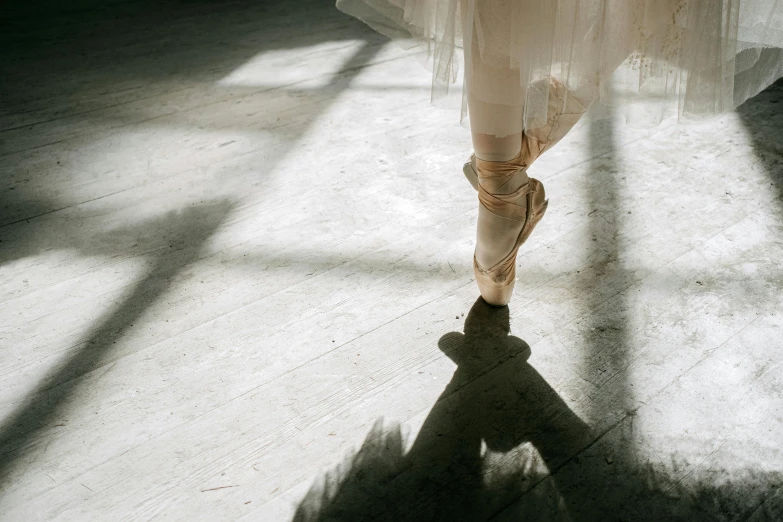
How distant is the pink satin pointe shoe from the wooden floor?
0.08 m

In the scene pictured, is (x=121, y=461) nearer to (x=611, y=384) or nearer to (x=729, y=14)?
(x=611, y=384)

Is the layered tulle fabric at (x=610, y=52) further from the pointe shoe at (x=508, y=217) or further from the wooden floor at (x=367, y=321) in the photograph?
the wooden floor at (x=367, y=321)

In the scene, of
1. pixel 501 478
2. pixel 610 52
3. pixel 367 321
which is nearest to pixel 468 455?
pixel 501 478

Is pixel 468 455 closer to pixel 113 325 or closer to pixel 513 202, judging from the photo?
pixel 513 202

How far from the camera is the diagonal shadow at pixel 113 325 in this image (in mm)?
1265

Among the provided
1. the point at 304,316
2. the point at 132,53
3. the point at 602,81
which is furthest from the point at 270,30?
the point at 602,81

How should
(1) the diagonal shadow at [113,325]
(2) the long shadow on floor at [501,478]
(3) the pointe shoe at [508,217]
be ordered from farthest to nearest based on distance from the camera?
1. (3) the pointe shoe at [508,217]
2. (1) the diagonal shadow at [113,325]
3. (2) the long shadow on floor at [501,478]

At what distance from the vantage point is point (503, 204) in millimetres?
1364

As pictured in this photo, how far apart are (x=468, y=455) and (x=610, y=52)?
0.70 meters

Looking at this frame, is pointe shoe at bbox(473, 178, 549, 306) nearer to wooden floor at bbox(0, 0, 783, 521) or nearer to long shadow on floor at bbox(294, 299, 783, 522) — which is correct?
wooden floor at bbox(0, 0, 783, 521)

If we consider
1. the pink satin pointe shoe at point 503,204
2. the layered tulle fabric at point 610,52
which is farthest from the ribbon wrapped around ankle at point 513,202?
the layered tulle fabric at point 610,52

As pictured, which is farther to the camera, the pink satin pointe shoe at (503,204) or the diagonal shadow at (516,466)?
the pink satin pointe shoe at (503,204)

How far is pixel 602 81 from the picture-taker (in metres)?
1.23

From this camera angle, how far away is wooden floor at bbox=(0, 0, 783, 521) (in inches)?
45.6
